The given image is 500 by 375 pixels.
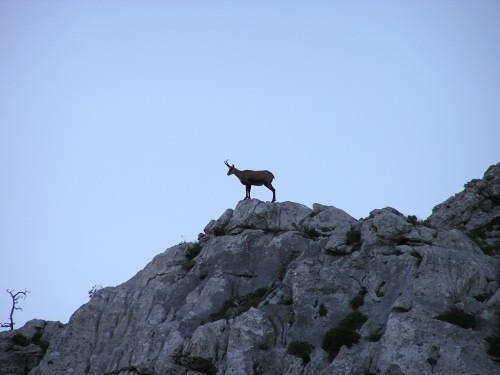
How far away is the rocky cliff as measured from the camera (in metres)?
27.1

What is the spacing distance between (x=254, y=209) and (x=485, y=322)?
18.1m

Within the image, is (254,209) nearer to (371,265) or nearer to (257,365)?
(371,265)

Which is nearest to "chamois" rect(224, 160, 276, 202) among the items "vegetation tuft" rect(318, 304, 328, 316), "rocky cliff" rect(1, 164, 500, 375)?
"rocky cliff" rect(1, 164, 500, 375)

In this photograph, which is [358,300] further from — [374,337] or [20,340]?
[20,340]

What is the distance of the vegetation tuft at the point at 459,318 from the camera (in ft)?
88.8

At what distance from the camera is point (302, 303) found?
32.4 meters

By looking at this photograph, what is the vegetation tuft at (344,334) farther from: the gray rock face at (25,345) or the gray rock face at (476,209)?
the gray rock face at (25,345)

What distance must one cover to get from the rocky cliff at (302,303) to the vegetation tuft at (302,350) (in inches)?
2.7

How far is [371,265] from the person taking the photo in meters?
33.3

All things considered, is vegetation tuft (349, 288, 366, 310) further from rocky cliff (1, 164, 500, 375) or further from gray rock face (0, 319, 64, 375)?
gray rock face (0, 319, 64, 375)

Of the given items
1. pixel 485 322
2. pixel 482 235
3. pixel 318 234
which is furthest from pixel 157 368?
pixel 482 235

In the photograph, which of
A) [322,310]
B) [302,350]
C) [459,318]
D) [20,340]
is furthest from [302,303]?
[20,340]

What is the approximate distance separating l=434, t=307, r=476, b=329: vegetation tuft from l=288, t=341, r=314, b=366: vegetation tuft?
248 inches

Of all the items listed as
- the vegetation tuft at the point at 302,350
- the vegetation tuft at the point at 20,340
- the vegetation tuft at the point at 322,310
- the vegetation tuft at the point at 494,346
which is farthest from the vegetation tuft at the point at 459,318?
the vegetation tuft at the point at 20,340
